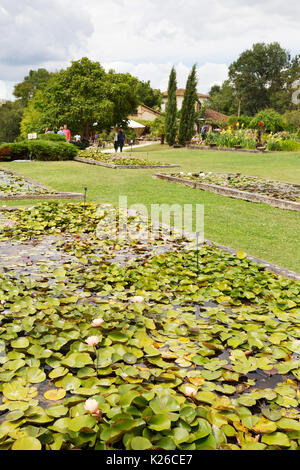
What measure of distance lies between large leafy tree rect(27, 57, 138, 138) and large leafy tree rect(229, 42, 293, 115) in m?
40.1

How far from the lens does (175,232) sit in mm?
6312

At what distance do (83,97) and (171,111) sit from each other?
7539 millimetres

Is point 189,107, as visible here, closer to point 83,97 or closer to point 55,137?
point 83,97

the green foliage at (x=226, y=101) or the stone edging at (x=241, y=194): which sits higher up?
the green foliage at (x=226, y=101)

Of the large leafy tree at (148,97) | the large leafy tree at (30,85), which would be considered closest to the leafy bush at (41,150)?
the large leafy tree at (148,97)

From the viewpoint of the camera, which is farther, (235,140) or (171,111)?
(171,111)

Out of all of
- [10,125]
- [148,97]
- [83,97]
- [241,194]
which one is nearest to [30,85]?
[10,125]

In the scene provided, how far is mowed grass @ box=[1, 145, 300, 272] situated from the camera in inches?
237

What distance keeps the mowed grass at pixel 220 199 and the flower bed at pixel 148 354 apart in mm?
1191

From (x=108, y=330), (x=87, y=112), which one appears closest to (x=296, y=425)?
(x=108, y=330)

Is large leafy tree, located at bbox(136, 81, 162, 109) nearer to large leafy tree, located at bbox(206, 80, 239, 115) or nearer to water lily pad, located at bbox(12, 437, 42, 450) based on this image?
large leafy tree, located at bbox(206, 80, 239, 115)

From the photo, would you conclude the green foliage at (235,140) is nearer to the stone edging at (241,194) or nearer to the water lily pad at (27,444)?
the stone edging at (241,194)

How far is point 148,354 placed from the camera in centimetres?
276

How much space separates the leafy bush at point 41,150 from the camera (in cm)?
1916
